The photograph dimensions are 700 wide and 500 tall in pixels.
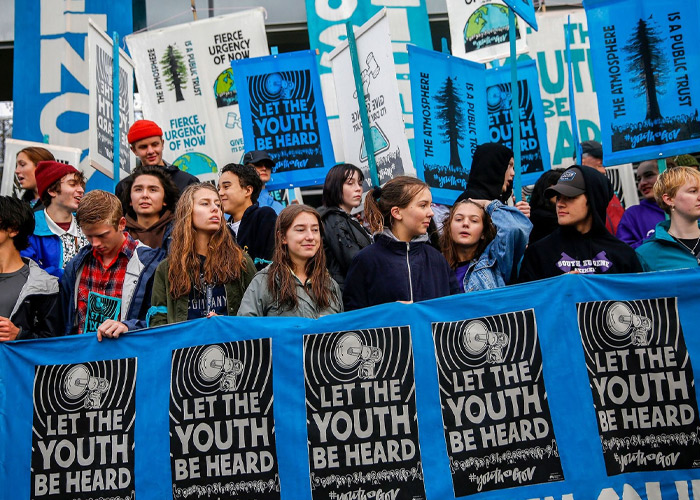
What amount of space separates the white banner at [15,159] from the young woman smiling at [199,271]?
3.41m

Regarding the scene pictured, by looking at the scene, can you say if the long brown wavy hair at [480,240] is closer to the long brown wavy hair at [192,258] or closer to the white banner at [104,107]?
the long brown wavy hair at [192,258]

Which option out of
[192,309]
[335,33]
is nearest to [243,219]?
[192,309]

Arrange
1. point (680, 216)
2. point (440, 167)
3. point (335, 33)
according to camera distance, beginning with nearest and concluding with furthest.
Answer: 1. point (680, 216)
2. point (440, 167)
3. point (335, 33)

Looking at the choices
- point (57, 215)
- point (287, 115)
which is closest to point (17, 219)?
point (57, 215)

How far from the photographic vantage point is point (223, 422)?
4555 millimetres

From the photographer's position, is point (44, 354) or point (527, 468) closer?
point (527, 468)

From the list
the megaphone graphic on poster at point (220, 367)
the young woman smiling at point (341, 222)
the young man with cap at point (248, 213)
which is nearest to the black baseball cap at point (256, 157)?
the young man with cap at point (248, 213)

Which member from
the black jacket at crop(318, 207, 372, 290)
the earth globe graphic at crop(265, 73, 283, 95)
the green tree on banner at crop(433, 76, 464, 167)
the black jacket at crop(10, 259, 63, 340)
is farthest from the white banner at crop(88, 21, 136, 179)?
the green tree on banner at crop(433, 76, 464, 167)

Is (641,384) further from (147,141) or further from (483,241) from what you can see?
(147,141)

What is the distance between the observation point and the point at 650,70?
22.1 feet

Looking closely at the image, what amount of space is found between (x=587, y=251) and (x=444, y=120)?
8.38 feet

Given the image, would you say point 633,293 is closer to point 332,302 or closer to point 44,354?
point 332,302

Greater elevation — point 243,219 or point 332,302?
point 243,219

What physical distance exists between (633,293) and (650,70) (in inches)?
109
